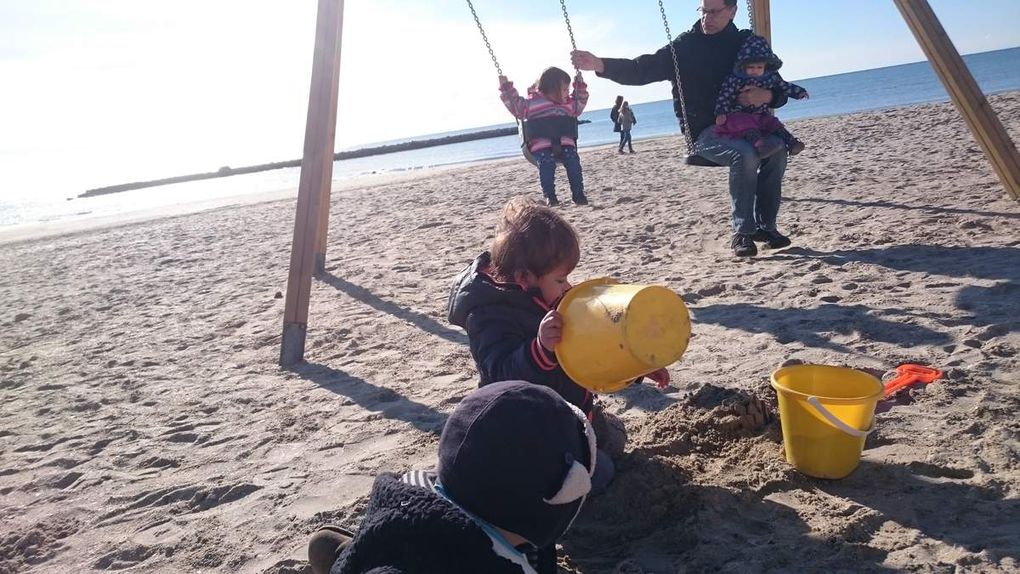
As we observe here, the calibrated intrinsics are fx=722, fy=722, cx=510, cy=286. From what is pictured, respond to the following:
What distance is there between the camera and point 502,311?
7.05ft

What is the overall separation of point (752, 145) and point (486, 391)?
3.82m

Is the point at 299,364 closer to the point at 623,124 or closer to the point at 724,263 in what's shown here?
the point at 724,263

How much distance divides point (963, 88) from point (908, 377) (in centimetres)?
342

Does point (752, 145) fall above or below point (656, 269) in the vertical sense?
above

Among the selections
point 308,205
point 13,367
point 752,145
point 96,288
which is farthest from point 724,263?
point 96,288

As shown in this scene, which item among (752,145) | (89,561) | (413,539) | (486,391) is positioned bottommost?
(89,561)

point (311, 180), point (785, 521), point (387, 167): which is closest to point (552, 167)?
point (311, 180)

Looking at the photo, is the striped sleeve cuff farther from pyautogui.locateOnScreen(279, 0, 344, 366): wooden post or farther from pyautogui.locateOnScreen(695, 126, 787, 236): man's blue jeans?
pyautogui.locateOnScreen(695, 126, 787, 236): man's blue jeans

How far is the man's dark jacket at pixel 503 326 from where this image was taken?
2093 mm

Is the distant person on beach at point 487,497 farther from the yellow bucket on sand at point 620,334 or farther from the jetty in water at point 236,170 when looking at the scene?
the jetty in water at point 236,170

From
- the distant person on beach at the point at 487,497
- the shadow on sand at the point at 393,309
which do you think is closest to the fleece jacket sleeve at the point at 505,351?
the distant person on beach at the point at 487,497

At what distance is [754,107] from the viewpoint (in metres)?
4.77

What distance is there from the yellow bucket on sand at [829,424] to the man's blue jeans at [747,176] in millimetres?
2748

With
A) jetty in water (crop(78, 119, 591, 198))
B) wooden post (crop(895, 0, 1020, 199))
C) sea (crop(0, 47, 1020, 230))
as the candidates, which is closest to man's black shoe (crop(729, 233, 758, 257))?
wooden post (crop(895, 0, 1020, 199))
